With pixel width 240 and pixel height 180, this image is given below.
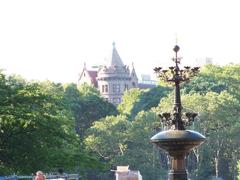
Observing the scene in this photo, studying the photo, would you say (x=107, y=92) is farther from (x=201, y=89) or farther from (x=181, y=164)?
(x=181, y=164)

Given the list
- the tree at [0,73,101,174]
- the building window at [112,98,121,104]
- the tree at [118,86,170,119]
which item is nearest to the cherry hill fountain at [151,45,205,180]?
the tree at [0,73,101,174]

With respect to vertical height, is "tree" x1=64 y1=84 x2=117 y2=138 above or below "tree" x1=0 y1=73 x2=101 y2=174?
above

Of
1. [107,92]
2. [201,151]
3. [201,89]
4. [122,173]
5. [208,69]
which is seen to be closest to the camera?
[122,173]

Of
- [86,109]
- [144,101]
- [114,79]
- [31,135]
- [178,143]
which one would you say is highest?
[114,79]

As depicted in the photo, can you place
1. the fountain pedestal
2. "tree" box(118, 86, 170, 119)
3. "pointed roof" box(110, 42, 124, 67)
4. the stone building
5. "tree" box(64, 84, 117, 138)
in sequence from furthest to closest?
"pointed roof" box(110, 42, 124, 67) < the stone building < "tree" box(118, 86, 170, 119) < "tree" box(64, 84, 117, 138) < the fountain pedestal

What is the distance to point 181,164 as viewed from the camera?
19.7 meters

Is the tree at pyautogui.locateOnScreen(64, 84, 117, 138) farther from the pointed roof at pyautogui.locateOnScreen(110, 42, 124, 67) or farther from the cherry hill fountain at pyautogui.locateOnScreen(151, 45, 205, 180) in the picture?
the cherry hill fountain at pyautogui.locateOnScreen(151, 45, 205, 180)

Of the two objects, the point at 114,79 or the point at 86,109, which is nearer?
the point at 86,109

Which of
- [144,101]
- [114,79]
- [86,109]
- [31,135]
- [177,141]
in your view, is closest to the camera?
[177,141]

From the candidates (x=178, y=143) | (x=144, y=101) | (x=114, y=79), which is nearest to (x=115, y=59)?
(x=114, y=79)

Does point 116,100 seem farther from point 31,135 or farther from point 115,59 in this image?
point 31,135

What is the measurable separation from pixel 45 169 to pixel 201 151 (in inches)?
1550

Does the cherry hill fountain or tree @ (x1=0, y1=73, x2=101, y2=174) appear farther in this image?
tree @ (x1=0, y1=73, x2=101, y2=174)

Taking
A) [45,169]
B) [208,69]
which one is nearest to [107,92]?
[208,69]
